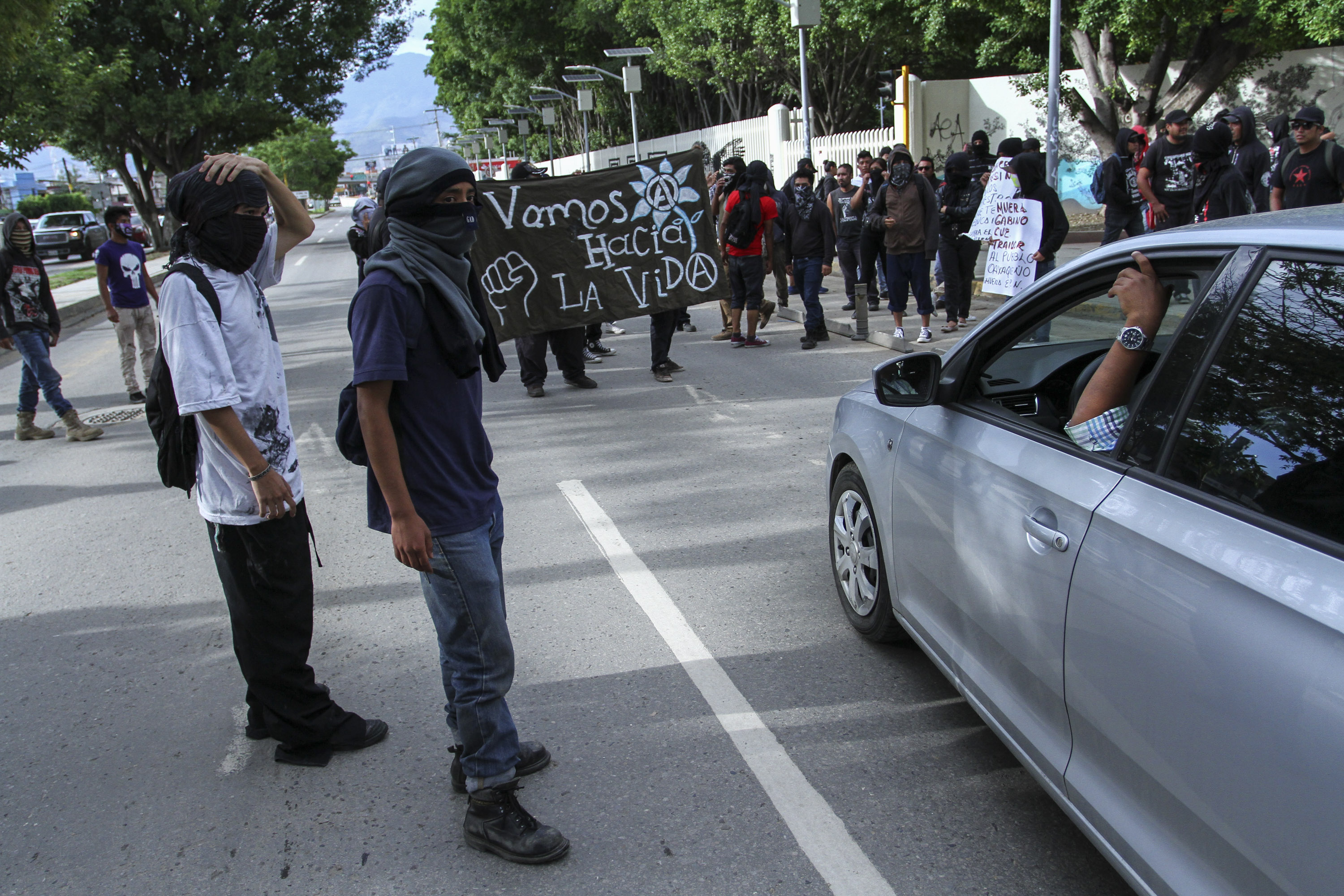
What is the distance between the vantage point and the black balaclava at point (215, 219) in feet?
9.91

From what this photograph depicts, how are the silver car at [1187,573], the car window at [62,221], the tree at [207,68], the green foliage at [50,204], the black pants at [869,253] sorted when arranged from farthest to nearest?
the green foliage at [50,204] < the car window at [62,221] < the tree at [207,68] < the black pants at [869,253] < the silver car at [1187,573]

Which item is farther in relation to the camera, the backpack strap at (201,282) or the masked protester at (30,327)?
the masked protester at (30,327)

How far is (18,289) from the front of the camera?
8227 mm

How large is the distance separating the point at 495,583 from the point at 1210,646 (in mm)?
1691

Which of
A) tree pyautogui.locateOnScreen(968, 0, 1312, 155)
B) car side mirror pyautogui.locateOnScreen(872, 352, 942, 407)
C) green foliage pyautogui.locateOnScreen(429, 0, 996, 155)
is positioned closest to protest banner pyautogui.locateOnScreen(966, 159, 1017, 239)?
car side mirror pyautogui.locateOnScreen(872, 352, 942, 407)

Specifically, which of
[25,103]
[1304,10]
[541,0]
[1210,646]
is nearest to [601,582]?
[1210,646]

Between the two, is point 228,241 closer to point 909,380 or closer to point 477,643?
point 477,643

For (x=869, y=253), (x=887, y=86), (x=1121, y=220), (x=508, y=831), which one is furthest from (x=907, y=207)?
(x=887, y=86)

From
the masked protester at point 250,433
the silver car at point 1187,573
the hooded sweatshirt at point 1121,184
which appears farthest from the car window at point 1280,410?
the hooded sweatshirt at point 1121,184

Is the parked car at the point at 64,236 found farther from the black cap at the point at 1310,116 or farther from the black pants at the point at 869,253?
the black cap at the point at 1310,116

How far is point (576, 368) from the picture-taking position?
367 inches

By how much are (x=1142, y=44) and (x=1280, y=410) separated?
68.4 ft

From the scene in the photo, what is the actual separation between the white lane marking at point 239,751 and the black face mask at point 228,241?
1603 millimetres

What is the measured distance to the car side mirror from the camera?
3.21 m
